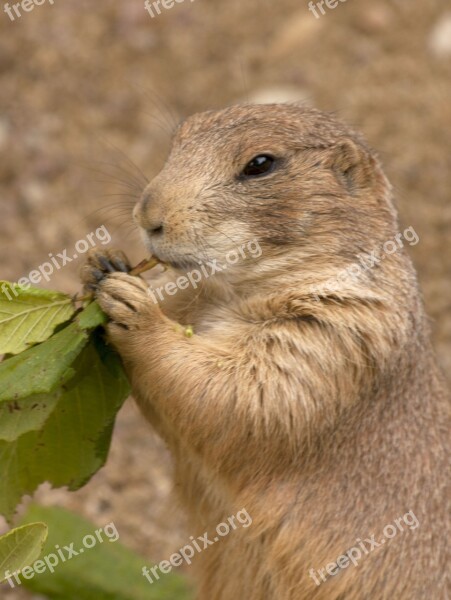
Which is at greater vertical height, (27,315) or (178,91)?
(178,91)

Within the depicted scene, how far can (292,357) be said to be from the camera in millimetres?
3568

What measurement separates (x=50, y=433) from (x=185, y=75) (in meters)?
3.97

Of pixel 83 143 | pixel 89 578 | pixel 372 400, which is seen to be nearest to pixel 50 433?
pixel 372 400

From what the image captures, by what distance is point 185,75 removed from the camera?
23.8 feet

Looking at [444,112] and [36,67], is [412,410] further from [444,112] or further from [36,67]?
[36,67]

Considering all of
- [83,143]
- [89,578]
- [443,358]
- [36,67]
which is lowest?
[443,358]

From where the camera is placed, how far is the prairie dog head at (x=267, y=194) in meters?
3.45
